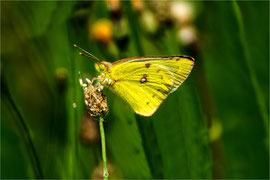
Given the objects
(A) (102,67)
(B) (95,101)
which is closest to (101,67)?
(A) (102,67)

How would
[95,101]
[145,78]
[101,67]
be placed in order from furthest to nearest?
[145,78] < [101,67] < [95,101]

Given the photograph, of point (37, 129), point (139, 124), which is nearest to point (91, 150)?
point (139, 124)

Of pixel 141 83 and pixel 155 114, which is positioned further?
pixel 141 83

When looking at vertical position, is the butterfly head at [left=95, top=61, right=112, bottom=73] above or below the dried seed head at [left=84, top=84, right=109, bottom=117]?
above

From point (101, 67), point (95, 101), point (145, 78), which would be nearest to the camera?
point (95, 101)

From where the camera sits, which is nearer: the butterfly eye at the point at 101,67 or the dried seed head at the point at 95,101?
the dried seed head at the point at 95,101

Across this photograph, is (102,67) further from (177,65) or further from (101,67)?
(177,65)
